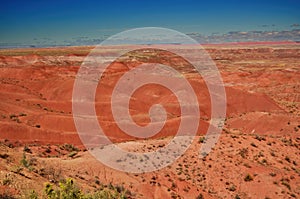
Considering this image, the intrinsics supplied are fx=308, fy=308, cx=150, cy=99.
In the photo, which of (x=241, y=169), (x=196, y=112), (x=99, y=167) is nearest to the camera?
(x=99, y=167)

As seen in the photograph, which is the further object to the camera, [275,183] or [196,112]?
[196,112]

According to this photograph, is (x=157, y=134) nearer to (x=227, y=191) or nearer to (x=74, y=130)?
(x=74, y=130)

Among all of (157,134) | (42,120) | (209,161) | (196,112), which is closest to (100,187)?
(209,161)

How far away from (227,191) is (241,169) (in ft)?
6.32

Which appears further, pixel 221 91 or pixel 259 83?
pixel 259 83

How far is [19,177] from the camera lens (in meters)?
8.18

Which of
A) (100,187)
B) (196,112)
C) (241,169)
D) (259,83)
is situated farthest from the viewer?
(259,83)

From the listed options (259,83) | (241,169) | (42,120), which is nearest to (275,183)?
(241,169)

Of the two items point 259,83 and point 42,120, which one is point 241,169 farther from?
point 259,83

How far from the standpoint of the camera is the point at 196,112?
31.8 metres

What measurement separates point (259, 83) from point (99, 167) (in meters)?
50.0

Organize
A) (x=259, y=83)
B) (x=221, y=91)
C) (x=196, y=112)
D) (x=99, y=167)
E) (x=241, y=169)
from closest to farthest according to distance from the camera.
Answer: (x=99, y=167), (x=241, y=169), (x=196, y=112), (x=221, y=91), (x=259, y=83)

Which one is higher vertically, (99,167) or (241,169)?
(99,167)

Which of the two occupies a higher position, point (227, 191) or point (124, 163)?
point (124, 163)
